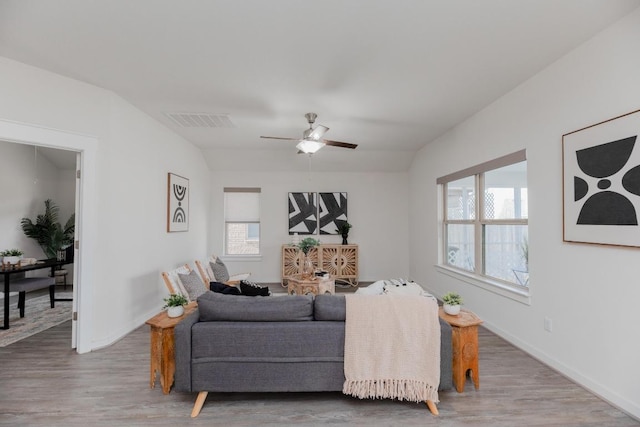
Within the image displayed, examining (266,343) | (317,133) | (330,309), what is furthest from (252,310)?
(317,133)

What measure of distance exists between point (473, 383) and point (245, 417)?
1.79 m

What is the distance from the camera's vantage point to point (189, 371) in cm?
211

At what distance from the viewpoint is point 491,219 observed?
3879 millimetres

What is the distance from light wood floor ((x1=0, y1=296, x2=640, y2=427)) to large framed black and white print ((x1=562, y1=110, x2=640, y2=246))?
1219 mm

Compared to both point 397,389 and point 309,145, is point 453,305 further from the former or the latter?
point 309,145

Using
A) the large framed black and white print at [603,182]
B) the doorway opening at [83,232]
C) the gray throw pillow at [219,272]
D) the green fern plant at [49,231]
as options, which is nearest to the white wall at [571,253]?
the large framed black and white print at [603,182]

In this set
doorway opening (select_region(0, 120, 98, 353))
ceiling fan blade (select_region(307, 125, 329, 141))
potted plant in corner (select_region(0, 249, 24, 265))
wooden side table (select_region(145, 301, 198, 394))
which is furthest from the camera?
potted plant in corner (select_region(0, 249, 24, 265))

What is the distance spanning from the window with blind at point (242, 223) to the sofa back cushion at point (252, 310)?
444 cm

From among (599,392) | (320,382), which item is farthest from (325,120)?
(599,392)

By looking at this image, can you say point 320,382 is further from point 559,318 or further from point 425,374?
point 559,318

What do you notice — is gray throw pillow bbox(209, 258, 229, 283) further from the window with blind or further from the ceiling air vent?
the ceiling air vent

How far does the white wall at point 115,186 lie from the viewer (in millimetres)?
2836

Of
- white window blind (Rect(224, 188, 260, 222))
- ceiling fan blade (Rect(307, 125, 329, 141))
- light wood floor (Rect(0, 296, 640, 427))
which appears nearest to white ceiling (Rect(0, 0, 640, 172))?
ceiling fan blade (Rect(307, 125, 329, 141))

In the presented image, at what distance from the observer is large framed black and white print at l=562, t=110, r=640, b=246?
210 centimetres
